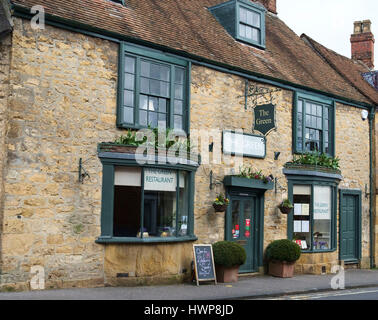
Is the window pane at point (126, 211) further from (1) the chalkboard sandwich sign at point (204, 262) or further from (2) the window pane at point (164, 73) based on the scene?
(2) the window pane at point (164, 73)

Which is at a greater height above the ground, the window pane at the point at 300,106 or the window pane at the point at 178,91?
the window pane at the point at 300,106

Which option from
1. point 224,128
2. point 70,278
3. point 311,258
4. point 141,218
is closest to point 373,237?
point 311,258

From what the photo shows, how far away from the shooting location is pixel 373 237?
18.9 metres

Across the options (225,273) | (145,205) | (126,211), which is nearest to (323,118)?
(225,273)

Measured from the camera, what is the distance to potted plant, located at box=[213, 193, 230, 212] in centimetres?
1345

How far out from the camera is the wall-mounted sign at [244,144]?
1425 cm

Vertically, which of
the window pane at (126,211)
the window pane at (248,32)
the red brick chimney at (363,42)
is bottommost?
the window pane at (126,211)

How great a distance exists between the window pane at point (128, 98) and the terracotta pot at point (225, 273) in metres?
4.61

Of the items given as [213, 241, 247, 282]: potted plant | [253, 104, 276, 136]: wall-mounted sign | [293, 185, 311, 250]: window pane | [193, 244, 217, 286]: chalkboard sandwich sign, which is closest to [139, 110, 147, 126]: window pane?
[193, 244, 217, 286]: chalkboard sandwich sign

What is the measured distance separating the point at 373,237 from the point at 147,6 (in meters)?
11.5

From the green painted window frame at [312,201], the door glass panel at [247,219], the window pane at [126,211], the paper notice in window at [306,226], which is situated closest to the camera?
the window pane at [126,211]

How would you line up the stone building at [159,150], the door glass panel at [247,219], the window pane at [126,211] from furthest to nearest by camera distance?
the door glass panel at [247,219] → the window pane at [126,211] → the stone building at [159,150]

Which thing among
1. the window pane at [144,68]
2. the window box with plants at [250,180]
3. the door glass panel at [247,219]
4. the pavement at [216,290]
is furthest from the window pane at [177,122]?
the pavement at [216,290]

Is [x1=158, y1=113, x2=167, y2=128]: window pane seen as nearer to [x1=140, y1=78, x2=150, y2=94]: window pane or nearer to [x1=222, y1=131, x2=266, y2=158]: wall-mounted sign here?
[x1=140, y1=78, x2=150, y2=94]: window pane
